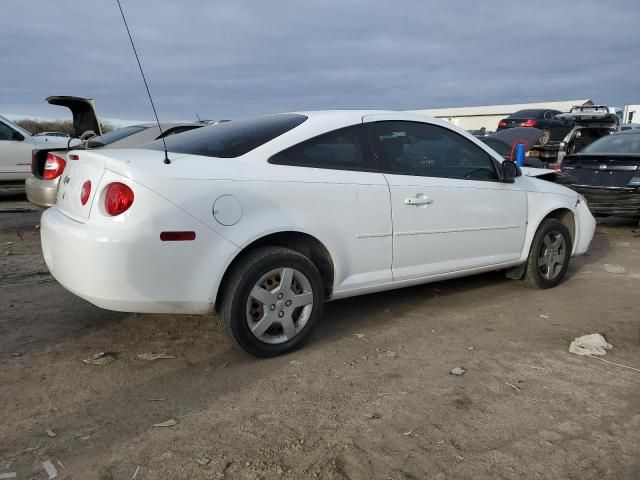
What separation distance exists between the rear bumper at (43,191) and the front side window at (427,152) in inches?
154

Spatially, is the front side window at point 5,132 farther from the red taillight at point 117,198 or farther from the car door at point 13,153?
the red taillight at point 117,198

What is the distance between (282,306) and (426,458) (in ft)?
4.21

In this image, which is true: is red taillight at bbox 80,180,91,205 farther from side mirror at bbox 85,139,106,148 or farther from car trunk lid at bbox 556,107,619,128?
car trunk lid at bbox 556,107,619,128

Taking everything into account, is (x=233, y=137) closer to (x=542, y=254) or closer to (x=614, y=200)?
(x=542, y=254)

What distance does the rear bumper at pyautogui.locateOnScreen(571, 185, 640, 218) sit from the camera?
24.7 feet

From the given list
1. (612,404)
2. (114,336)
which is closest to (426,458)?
(612,404)

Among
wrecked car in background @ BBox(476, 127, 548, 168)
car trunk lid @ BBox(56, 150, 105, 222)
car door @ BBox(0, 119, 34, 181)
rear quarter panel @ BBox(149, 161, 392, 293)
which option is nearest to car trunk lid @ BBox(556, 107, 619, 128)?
wrecked car in background @ BBox(476, 127, 548, 168)

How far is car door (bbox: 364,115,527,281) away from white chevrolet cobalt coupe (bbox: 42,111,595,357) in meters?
0.01

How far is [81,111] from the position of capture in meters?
11.0

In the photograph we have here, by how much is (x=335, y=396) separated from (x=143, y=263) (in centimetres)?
124

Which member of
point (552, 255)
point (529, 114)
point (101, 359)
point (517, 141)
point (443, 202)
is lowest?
point (101, 359)

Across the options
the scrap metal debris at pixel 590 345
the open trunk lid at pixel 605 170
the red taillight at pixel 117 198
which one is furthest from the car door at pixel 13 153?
the scrap metal debris at pixel 590 345

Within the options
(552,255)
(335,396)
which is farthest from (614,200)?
(335,396)

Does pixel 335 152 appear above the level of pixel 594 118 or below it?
below
